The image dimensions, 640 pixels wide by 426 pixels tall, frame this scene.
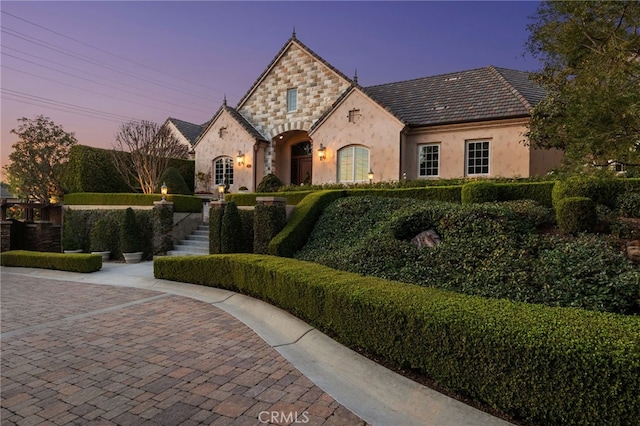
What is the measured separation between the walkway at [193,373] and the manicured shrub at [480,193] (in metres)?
6.46

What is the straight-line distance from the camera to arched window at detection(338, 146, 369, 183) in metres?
17.6

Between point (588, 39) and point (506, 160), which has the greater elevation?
point (588, 39)

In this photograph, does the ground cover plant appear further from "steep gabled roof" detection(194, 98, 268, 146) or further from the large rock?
"steep gabled roof" detection(194, 98, 268, 146)

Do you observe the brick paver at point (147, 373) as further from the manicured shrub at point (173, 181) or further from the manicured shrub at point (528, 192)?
the manicured shrub at point (173, 181)

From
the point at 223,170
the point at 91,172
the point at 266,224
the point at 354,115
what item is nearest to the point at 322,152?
the point at 354,115

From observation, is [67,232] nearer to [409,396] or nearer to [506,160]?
[409,396]

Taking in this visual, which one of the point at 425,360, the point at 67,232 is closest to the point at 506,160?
the point at 425,360

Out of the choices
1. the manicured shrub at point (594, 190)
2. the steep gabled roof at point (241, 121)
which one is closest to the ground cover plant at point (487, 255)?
the manicured shrub at point (594, 190)

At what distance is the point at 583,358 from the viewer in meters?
2.77

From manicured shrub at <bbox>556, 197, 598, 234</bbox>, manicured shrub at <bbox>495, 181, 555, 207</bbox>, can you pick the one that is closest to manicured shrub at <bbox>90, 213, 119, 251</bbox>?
manicured shrub at <bbox>495, 181, 555, 207</bbox>

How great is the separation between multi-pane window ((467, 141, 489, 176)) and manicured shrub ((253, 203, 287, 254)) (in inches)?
381

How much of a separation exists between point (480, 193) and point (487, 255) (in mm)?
3918

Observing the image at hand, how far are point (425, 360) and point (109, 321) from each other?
18.1 feet

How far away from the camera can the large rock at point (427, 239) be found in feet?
24.6
